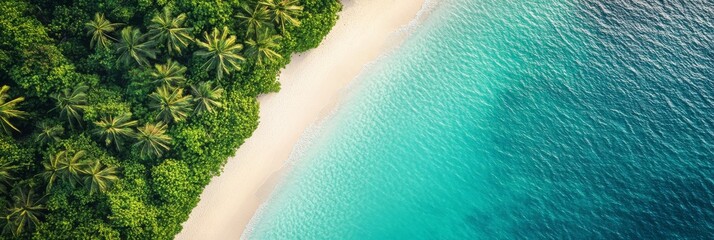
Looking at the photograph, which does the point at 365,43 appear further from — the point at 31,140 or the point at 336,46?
the point at 31,140

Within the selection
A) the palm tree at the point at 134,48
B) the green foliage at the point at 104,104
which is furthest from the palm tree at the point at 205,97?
the green foliage at the point at 104,104

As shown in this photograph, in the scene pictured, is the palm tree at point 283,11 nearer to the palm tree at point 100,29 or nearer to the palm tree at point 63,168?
the palm tree at point 100,29

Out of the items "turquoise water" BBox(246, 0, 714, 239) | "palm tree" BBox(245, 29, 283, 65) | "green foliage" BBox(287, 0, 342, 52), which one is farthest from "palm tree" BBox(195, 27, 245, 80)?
"turquoise water" BBox(246, 0, 714, 239)

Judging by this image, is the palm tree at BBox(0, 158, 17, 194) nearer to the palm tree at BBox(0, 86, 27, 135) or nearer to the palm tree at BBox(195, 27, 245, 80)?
the palm tree at BBox(0, 86, 27, 135)

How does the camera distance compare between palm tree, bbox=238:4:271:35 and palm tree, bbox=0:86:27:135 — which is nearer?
palm tree, bbox=0:86:27:135

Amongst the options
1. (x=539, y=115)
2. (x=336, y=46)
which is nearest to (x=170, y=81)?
(x=336, y=46)

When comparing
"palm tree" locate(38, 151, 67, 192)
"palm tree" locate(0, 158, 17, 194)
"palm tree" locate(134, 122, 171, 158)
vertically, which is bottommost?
"palm tree" locate(0, 158, 17, 194)
